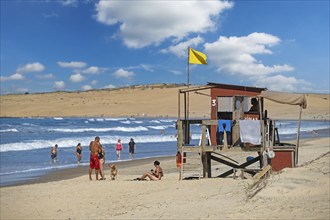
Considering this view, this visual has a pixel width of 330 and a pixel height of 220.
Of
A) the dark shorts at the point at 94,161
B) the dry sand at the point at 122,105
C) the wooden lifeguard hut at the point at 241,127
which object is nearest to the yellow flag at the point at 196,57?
the wooden lifeguard hut at the point at 241,127

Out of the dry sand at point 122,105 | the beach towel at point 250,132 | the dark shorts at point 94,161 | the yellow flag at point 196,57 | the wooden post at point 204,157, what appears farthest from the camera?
the dry sand at point 122,105

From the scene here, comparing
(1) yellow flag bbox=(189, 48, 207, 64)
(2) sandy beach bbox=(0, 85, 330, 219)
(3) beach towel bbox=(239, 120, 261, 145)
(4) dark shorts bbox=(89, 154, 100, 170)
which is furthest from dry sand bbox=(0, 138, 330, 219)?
(1) yellow flag bbox=(189, 48, 207, 64)

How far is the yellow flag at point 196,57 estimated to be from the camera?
44.2 ft

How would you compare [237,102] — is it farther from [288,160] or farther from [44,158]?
[44,158]

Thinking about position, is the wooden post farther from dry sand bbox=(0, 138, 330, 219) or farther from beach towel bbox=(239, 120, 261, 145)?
beach towel bbox=(239, 120, 261, 145)

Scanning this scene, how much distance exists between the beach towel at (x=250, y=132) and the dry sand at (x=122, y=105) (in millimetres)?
79841

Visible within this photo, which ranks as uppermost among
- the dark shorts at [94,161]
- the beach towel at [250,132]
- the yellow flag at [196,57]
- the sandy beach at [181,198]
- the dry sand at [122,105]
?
the dry sand at [122,105]

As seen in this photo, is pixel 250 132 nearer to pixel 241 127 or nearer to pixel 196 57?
pixel 241 127

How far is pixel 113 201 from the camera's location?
11.1 metres

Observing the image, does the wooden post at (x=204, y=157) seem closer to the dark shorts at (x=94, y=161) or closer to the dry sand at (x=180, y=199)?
the dry sand at (x=180, y=199)

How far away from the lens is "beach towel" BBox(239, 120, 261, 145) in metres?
12.4

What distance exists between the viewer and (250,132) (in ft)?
41.1

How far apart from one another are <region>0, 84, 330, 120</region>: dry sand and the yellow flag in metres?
79.5

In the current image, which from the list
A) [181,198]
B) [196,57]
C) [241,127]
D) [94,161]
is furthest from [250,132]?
[94,161]
